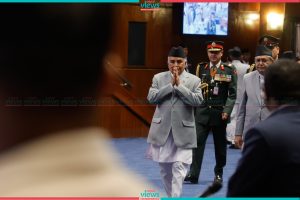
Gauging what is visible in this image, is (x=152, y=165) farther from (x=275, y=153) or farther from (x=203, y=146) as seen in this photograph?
(x=275, y=153)

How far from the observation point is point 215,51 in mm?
5332

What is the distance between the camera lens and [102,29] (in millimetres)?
2572

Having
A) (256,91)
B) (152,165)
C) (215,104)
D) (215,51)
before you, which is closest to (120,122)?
(256,91)

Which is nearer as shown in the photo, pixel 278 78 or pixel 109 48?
pixel 278 78

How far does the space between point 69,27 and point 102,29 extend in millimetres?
147

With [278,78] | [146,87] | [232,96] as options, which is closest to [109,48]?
[278,78]

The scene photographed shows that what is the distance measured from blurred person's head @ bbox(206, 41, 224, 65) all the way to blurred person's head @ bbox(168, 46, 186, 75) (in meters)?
0.59

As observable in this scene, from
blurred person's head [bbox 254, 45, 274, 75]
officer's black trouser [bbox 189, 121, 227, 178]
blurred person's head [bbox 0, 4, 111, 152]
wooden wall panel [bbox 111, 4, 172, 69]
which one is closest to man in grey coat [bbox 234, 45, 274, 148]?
blurred person's head [bbox 254, 45, 274, 75]

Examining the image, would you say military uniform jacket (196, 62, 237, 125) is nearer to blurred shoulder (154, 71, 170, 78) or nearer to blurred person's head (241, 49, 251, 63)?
blurred person's head (241, 49, 251, 63)

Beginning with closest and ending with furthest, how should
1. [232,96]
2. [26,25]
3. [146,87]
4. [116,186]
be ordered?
[26,25] → [116,186] → [146,87] → [232,96]

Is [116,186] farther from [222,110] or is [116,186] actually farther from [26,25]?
[222,110]

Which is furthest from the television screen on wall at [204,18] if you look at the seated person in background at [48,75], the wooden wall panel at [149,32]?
the seated person in background at [48,75]

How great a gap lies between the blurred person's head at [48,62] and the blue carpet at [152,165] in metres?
1.10

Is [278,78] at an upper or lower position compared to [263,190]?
upper
